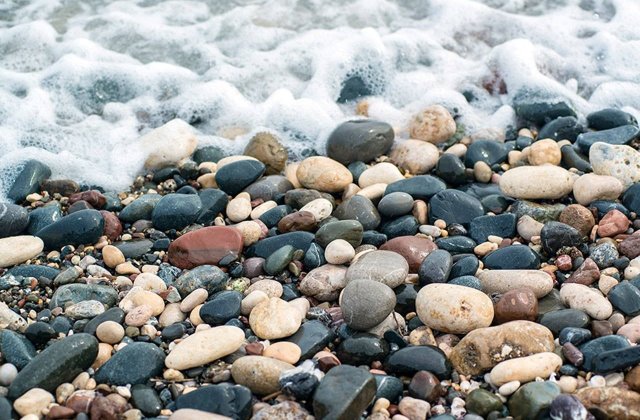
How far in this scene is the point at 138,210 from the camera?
12.0ft

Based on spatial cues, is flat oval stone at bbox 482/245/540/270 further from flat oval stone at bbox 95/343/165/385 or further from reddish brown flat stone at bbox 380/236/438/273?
flat oval stone at bbox 95/343/165/385

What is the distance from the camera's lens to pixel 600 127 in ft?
13.9

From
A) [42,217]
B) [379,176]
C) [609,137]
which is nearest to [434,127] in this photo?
[379,176]

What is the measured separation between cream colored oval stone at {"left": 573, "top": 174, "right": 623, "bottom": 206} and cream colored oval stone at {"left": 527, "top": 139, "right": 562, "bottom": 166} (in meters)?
0.38

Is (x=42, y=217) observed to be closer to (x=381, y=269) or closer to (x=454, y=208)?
(x=381, y=269)

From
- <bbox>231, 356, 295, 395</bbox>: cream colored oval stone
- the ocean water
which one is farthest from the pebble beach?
the ocean water

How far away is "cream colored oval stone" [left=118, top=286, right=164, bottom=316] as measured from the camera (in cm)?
294

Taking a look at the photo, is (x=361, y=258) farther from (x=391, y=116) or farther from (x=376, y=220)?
(x=391, y=116)

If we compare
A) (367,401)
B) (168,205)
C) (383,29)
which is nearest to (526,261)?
(367,401)

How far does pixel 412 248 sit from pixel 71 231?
1.72 m

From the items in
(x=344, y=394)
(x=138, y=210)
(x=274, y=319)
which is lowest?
(x=138, y=210)

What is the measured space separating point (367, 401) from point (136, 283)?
1.32m

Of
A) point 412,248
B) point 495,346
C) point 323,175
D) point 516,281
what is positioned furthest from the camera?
point 323,175

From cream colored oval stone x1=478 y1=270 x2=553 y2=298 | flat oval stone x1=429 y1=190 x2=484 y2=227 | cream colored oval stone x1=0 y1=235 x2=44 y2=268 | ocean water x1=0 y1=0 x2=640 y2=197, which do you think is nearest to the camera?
cream colored oval stone x1=478 y1=270 x2=553 y2=298
